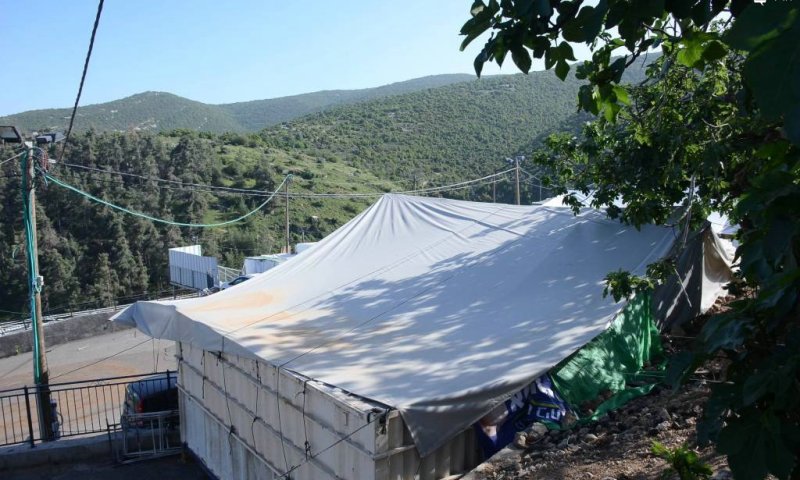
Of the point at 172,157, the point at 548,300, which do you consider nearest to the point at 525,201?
the point at 172,157

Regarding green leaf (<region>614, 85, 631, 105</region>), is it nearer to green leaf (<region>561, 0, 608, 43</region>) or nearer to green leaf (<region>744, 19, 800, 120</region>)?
green leaf (<region>561, 0, 608, 43</region>)

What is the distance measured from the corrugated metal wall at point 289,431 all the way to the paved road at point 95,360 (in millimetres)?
10324

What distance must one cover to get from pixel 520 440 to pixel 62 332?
22.6 m

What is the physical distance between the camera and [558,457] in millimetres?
5855

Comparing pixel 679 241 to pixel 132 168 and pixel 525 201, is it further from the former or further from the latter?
pixel 132 168

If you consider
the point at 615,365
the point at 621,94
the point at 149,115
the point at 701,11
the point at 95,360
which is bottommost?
the point at 95,360

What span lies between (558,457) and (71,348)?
22.4m

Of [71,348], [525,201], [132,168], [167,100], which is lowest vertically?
[71,348]

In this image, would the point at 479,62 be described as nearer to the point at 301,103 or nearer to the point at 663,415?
the point at 663,415

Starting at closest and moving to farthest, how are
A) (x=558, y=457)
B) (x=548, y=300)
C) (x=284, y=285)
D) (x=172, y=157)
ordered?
(x=558, y=457)
(x=548, y=300)
(x=284, y=285)
(x=172, y=157)

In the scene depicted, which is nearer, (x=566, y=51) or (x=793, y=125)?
(x=793, y=125)

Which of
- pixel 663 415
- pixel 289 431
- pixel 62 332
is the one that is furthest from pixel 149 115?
pixel 663 415

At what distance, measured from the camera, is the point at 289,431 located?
697 centimetres

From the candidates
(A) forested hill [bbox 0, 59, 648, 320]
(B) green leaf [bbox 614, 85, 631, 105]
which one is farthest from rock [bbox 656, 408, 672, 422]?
(A) forested hill [bbox 0, 59, 648, 320]
